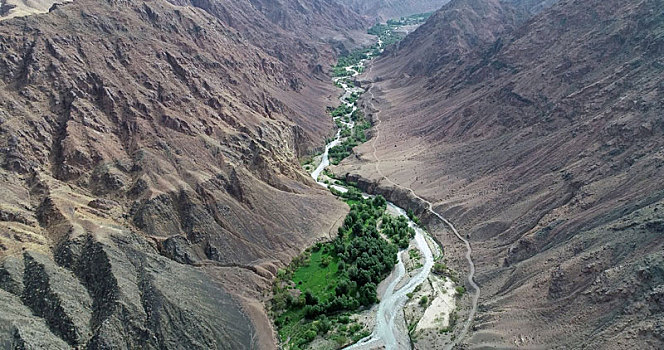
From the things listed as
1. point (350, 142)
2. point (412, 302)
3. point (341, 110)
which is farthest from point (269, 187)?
point (341, 110)

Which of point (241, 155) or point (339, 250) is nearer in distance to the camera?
point (339, 250)

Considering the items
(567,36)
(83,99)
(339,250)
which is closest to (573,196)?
(339,250)

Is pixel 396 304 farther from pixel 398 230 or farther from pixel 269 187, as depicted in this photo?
pixel 269 187

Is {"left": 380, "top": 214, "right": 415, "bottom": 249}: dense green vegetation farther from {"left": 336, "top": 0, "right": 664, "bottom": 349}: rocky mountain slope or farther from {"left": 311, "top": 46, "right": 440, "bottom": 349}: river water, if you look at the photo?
{"left": 336, "top": 0, "right": 664, "bottom": 349}: rocky mountain slope

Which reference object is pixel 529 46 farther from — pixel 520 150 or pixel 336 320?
pixel 336 320

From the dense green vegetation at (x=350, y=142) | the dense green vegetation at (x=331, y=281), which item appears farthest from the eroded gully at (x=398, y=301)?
the dense green vegetation at (x=350, y=142)

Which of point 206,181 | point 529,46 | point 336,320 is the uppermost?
point 529,46

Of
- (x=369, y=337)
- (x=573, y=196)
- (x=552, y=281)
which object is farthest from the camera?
(x=573, y=196)
